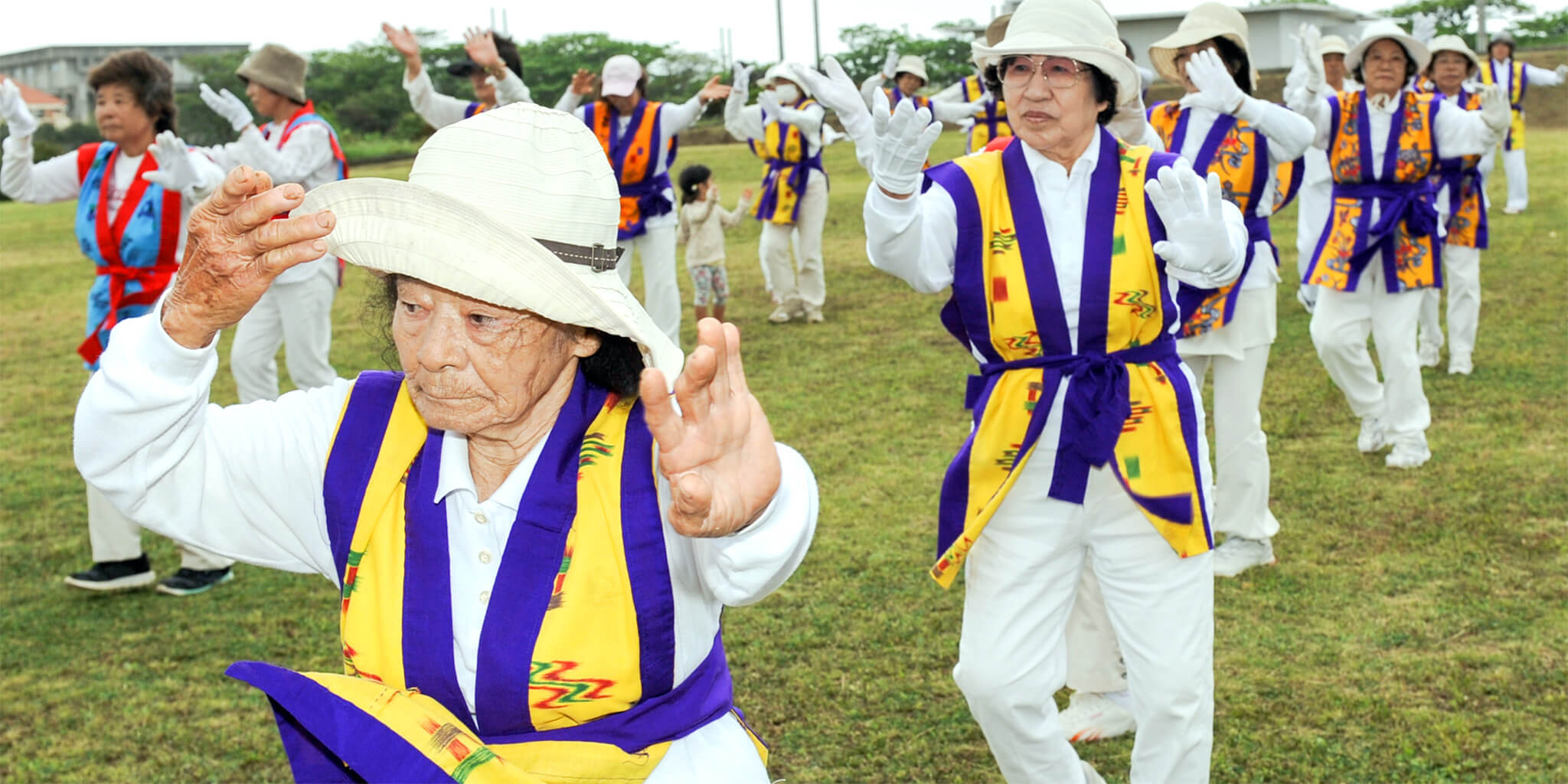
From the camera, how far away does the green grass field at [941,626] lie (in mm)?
4277

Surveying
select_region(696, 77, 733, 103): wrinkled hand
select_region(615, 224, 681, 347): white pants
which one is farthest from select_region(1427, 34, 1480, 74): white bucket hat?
select_region(615, 224, 681, 347): white pants

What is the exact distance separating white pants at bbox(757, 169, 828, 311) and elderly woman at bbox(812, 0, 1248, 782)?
8270mm

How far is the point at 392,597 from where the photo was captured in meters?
2.17

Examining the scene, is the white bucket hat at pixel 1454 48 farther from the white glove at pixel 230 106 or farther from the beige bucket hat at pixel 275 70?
the white glove at pixel 230 106

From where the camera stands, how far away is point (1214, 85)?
465 cm

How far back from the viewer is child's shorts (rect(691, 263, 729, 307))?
1102 centimetres

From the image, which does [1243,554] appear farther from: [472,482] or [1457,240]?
[1457,240]

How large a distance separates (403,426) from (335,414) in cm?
13

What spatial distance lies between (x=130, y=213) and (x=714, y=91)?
4630 mm

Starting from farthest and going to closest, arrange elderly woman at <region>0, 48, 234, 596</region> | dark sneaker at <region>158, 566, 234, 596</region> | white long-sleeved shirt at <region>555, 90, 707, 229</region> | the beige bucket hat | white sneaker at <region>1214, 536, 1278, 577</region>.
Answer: white long-sleeved shirt at <region>555, 90, 707, 229</region> < the beige bucket hat < dark sneaker at <region>158, 566, 234, 596</region> < elderly woman at <region>0, 48, 234, 596</region> < white sneaker at <region>1214, 536, 1278, 577</region>

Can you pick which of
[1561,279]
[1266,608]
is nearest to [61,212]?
[1561,279]

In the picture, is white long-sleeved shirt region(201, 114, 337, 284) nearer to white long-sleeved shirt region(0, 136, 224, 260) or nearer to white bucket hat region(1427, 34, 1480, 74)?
white long-sleeved shirt region(0, 136, 224, 260)

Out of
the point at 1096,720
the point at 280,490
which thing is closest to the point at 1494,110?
the point at 1096,720

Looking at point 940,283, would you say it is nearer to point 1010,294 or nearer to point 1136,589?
point 1010,294
